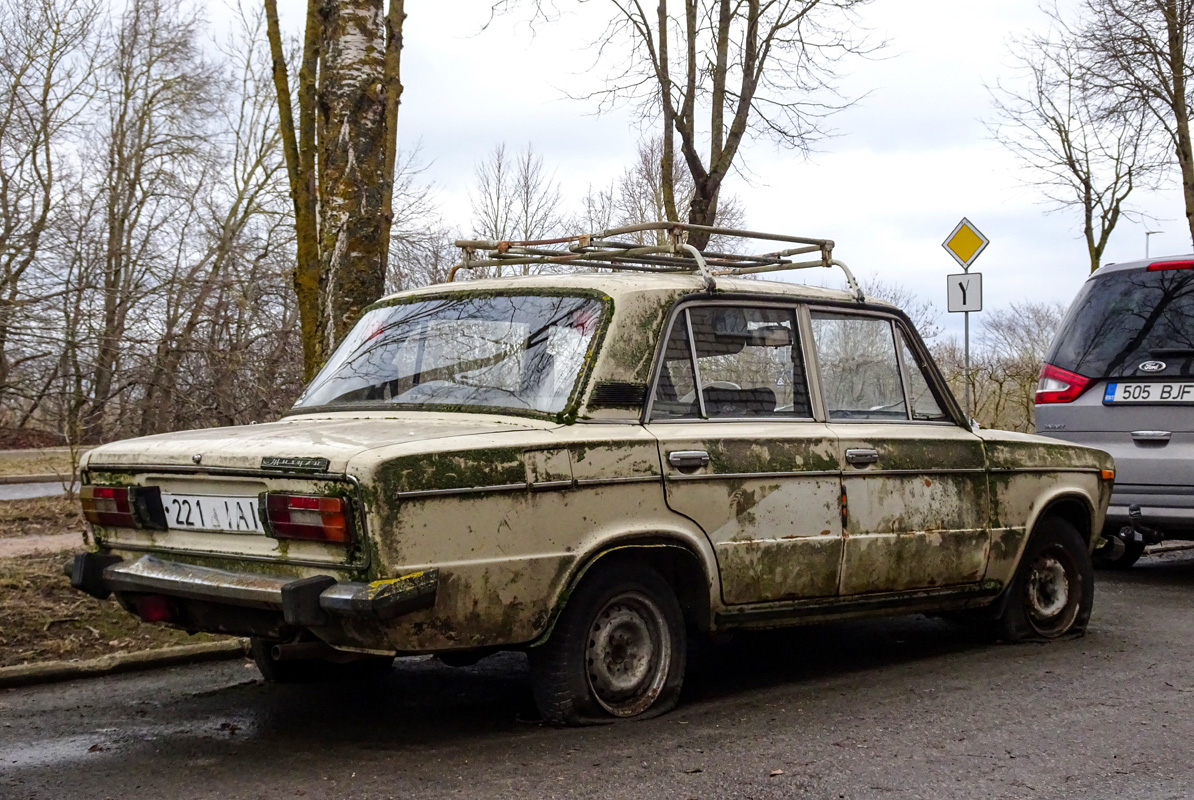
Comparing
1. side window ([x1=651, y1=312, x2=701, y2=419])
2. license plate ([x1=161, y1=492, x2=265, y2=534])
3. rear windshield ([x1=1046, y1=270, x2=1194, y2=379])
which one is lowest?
license plate ([x1=161, y1=492, x2=265, y2=534])

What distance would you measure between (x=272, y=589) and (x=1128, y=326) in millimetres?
6593

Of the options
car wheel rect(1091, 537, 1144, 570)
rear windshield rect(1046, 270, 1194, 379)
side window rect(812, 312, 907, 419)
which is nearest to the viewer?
side window rect(812, 312, 907, 419)

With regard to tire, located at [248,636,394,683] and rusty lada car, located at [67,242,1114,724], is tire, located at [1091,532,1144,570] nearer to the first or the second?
rusty lada car, located at [67,242,1114,724]

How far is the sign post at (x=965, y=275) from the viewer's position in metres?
14.4

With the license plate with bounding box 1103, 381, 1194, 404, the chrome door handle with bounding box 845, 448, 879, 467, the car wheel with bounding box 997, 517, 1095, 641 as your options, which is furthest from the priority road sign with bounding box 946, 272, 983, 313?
the chrome door handle with bounding box 845, 448, 879, 467

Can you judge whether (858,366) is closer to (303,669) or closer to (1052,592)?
(1052,592)

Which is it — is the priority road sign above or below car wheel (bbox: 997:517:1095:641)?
above

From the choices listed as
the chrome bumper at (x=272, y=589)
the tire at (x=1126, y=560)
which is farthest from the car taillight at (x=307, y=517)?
the tire at (x=1126, y=560)

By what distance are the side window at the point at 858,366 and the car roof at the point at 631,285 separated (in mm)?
163

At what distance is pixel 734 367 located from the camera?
5.58 m

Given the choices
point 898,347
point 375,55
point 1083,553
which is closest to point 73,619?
point 375,55

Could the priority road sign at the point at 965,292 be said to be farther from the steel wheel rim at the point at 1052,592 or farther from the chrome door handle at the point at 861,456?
the chrome door handle at the point at 861,456

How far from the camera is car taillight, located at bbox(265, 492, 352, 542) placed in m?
4.23

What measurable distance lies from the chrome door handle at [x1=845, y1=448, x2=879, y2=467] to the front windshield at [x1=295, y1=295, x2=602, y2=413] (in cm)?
138
